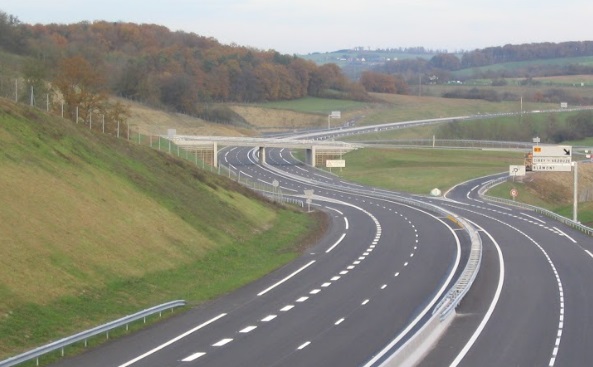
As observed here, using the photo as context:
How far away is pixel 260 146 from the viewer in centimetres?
11731

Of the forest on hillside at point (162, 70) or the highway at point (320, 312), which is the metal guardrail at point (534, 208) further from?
the forest on hillside at point (162, 70)

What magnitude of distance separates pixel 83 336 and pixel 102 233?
12.8 metres

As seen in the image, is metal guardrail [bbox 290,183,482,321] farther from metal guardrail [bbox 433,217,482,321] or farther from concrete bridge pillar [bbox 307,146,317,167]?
concrete bridge pillar [bbox 307,146,317,167]

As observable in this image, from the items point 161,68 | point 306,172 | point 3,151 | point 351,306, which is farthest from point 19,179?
point 161,68

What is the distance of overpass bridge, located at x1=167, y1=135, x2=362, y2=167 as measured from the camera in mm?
108188

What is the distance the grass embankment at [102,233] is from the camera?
29264 millimetres

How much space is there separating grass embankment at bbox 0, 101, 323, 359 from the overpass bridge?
49.1 meters

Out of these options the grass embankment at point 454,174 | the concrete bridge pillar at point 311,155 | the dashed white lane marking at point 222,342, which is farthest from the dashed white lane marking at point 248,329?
the concrete bridge pillar at point 311,155

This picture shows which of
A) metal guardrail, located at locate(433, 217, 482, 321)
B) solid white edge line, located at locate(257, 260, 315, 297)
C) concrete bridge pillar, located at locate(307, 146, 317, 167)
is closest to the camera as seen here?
metal guardrail, located at locate(433, 217, 482, 321)

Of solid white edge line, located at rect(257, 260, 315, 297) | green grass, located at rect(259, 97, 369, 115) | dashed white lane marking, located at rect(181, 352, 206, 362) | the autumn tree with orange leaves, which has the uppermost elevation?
the autumn tree with orange leaves

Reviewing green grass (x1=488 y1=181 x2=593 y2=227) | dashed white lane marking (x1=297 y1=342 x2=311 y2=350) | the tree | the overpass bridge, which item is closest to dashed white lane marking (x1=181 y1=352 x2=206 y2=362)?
dashed white lane marking (x1=297 y1=342 x2=311 y2=350)

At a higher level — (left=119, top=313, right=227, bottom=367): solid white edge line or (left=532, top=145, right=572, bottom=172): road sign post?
(left=532, top=145, right=572, bottom=172): road sign post

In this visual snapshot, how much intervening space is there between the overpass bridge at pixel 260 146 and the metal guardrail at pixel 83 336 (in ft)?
244

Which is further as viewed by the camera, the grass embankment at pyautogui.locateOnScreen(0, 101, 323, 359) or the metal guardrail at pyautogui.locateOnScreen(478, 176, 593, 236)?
the metal guardrail at pyautogui.locateOnScreen(478, 176, 593, 236)
